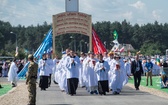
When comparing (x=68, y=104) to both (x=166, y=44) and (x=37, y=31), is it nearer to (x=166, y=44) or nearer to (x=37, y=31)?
(x=166, y=44)

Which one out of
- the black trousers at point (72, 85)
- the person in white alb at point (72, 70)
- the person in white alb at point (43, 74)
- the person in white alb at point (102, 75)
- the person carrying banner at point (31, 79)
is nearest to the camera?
the person carrying banner at point (31, 79)

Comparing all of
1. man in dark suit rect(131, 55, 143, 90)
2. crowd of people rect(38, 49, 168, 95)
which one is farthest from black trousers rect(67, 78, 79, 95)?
man in dark suit rect(131, 55, 143, 90)

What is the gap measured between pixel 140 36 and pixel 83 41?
61.5ft

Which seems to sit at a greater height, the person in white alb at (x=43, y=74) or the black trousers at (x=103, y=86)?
the person in white alb at (x=43, y=74)

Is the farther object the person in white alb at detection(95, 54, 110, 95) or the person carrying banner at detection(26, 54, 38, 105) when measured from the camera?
the person in white alb at detection(95, 54, 110, 95)

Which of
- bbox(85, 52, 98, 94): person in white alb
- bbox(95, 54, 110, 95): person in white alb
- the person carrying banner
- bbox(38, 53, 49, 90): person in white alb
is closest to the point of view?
the person carrying banner

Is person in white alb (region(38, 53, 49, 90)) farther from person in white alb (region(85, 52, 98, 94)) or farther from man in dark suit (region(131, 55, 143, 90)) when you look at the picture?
man in dark suit (region(131, 55, 143, 90))

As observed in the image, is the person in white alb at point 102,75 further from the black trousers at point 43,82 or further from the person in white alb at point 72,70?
the black trousers at point 43,82

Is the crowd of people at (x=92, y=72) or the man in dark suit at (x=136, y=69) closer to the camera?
the crowd of people at (x=92, y=72)

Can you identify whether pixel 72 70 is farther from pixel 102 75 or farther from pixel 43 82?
pixel 43 82

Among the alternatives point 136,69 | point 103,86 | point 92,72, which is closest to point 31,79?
point 103,86

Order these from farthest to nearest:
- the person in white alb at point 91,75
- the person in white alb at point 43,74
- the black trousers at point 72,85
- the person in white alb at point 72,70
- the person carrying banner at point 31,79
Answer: the person in white alb at point 43,74
the person in white alb at point 91,75
the person in white alb at point 72,70
the black trousers at point 72,85
the person carrying banner at point 31,79

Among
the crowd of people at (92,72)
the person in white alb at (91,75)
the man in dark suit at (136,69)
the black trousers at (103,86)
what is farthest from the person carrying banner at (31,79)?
the man in dark suit at (136,69)

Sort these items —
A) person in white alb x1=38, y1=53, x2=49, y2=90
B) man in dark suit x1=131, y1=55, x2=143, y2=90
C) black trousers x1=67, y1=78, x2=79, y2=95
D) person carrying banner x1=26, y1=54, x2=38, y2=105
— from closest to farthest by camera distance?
person carrying banner x1=26, y1=54, x2=38, y2=105
black trousers x1=67, y1=78, x2=79, y2=95
man in dark suit x1=131, y1=55, x2=143, y2=90
person in white alb x1=38, y1=53, x2=49, y2=90
